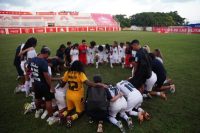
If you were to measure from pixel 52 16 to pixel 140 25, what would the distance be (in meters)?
45.8

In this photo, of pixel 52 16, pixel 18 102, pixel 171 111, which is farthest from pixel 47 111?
pixel 52 16

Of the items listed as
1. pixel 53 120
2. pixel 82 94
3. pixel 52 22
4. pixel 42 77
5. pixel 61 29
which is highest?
pixel 52 22

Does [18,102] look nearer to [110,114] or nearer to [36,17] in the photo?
[110,114]

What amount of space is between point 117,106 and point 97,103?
574mm

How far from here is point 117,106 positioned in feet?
18.7

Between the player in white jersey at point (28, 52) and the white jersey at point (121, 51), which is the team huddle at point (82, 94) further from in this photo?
the white jersey at point (121, 51)

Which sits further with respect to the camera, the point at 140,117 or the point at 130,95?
the point at 130,95

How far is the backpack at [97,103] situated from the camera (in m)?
5.55

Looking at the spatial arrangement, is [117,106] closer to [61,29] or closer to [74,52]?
[74,52]

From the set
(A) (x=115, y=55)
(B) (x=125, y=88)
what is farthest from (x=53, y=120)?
(A) (x=115, y=55)

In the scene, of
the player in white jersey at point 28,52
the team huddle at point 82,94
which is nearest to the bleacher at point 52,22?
the player in white jersey at point 28,52

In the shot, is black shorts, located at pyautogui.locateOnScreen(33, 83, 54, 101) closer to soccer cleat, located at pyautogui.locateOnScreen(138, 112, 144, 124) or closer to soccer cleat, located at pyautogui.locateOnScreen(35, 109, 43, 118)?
soccer cleat, located at pyautogui.locateOnScreen(35, 109, 43, 118)

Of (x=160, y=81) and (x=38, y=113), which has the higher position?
(x=160, y=81)

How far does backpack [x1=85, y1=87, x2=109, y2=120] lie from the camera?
5.55 m
